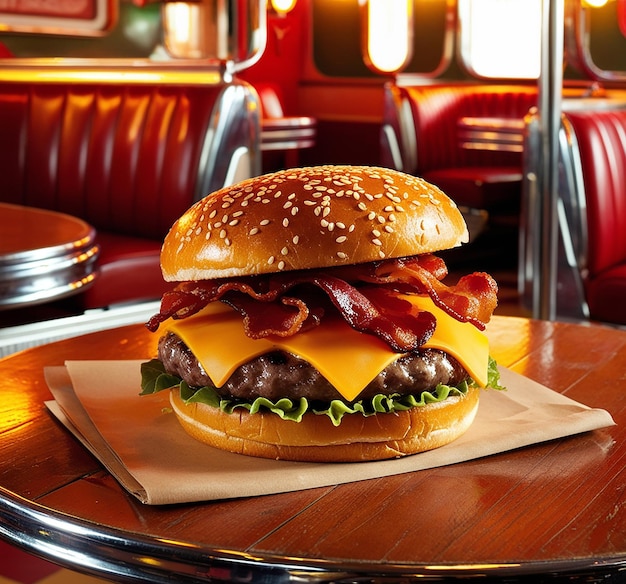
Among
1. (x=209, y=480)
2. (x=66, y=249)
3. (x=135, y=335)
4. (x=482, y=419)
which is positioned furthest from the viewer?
(x=66, y=249)

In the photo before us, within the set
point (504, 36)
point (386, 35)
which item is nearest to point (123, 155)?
point (504, 36)

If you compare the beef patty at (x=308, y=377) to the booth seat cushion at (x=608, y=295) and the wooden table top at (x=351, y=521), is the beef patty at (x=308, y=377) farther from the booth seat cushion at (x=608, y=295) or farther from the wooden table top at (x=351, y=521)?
the booth seat cushion at (x=608, y=295)

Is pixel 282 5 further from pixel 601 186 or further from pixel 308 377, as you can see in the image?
pixel 308 377

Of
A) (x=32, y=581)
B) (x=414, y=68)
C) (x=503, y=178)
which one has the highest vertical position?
(x=414, y=68)

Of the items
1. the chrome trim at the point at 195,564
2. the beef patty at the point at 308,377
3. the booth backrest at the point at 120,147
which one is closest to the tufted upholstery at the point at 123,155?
the booth backrest at the point at 120,147

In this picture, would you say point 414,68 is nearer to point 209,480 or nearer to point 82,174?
point 82,174

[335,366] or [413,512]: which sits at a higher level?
[335,366]

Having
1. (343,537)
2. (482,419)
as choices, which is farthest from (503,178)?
(343,537)
